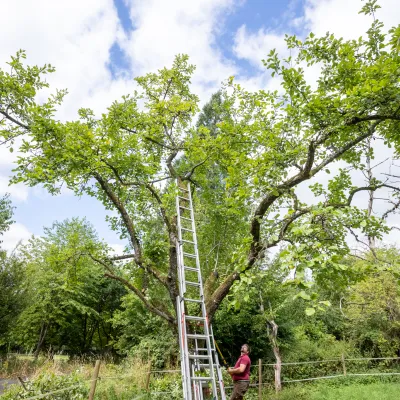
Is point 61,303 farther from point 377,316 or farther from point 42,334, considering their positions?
point 377,316

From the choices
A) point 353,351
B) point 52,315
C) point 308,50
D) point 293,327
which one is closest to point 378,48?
point 308,50

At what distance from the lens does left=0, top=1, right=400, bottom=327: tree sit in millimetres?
3420

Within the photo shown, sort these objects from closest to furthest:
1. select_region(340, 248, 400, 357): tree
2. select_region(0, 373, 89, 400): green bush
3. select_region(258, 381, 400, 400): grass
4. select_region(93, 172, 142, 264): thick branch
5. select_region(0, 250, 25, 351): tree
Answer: select_region(93, 172, 142, 264): thick branch, select_region(0, 373, 89, 400): green bush, select_region(258, 381, 400, 400): grass, select_region(0, 250, 25, 351): tree, select_region(340, 248, 400, 357): tree

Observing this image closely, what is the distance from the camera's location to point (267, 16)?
15.4ft

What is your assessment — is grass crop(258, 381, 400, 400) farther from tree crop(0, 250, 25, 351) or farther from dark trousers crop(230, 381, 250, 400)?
tree crop(0, 250, 25, 351)

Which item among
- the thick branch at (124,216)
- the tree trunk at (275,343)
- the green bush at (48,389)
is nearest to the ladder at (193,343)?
the thick branch at (124,216)

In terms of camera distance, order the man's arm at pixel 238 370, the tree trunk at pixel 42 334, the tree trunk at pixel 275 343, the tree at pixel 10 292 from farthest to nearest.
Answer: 1. the tree trunk at pixel 42 334
2. the tree at pixel 10 292
3. the tree trunk at pixel 275 343
4. the man's arm at pixel 238 370

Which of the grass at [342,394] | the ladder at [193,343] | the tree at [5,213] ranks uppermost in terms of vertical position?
the tree at [5,213]

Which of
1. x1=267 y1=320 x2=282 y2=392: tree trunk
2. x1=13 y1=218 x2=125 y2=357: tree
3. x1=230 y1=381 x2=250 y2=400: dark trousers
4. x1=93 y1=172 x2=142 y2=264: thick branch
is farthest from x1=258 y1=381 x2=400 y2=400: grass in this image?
x1=13 y1=218 x2=125 y2=357: tree

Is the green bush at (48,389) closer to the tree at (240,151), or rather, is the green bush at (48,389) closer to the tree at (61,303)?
the tree at (240,151)

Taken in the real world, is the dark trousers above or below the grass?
above

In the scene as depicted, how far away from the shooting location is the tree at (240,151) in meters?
3.42

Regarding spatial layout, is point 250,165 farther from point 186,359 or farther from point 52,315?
point 52,315

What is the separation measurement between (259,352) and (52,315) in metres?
11.1
